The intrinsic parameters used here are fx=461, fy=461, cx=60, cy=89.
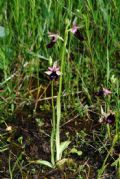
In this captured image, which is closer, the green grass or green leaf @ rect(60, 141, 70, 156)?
green leaf @ rect(60, 141, 70, 156)

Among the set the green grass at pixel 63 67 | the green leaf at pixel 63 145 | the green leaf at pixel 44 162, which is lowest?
the green leaf at pixel 44 162

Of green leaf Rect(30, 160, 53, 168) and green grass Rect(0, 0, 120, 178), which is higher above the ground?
green grass Rect(0, 0, 120, 178)

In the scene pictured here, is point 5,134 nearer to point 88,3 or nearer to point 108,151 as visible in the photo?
point 108,151

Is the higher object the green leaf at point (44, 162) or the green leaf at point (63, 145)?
the green leaf at point (63, 145)

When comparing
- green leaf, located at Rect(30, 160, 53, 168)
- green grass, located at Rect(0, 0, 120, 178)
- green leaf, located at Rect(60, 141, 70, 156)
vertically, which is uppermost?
green grass, located at Rect(0, 0, 120, 178)

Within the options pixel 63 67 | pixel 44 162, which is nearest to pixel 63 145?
pixel 44 162

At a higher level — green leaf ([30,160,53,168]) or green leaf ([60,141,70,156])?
green leaf ([60,141,70,156])

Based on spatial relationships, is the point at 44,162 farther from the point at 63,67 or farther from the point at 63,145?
the point at 63,67

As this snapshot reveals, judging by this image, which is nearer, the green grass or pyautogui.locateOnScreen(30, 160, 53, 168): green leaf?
pyautogui.locateOnScreen(30, 160, 53, 168): green leaf
